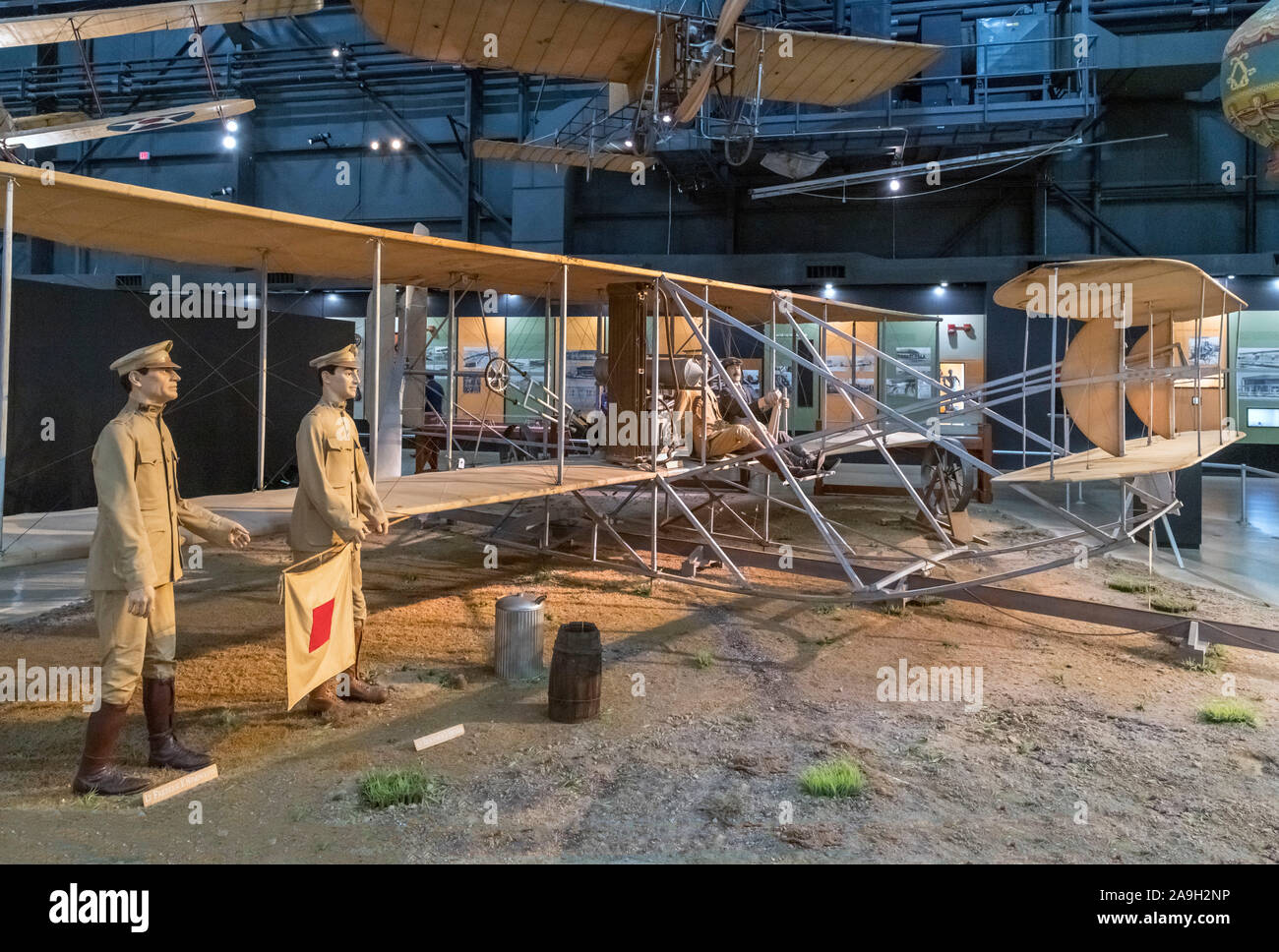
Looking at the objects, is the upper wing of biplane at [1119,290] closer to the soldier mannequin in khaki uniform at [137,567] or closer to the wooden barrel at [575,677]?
the wooden barrel at [575,677]

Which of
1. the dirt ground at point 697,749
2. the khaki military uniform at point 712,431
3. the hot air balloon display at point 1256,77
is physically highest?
the hot air balloon display at point 1256,77

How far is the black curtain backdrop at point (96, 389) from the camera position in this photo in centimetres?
956

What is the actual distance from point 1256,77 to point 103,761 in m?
12.6

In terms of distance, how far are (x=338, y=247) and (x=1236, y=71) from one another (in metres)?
10.5

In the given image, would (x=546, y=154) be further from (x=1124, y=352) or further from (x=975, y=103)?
(x=1124, y=352)

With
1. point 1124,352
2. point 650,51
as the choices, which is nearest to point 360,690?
point 1124,352

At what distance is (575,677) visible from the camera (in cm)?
460

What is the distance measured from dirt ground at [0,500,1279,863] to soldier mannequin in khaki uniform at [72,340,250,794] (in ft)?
0.85

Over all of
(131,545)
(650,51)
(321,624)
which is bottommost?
(321,624)

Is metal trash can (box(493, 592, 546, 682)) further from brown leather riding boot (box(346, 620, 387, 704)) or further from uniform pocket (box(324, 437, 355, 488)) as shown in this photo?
uniform pocket (box(324, 437, 355, 488))

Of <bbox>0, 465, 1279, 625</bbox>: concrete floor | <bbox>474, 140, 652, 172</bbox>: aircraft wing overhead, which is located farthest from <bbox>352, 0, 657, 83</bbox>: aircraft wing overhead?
<bbox>0, 465, 1279, 625</bbox>: concrete floor

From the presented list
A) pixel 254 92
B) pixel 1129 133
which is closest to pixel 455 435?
pixel 254 92

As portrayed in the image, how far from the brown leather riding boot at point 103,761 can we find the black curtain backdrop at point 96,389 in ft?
17.4

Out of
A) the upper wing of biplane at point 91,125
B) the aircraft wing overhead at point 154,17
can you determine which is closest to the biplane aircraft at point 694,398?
the upper wing of biplane at point 91,125
